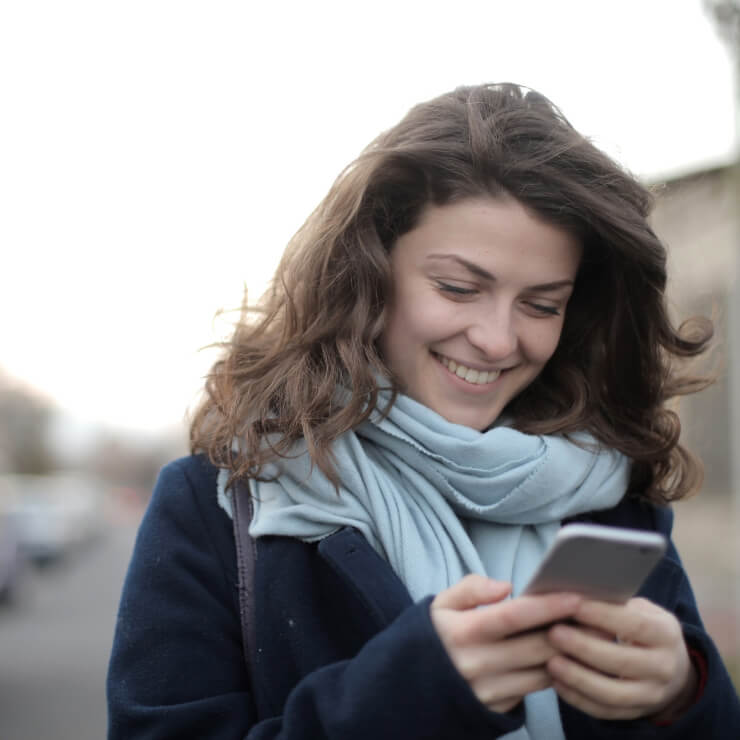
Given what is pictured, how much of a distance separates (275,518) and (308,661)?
27 centimetres

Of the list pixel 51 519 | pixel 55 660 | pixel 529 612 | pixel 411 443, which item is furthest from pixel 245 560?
pixel 51 519

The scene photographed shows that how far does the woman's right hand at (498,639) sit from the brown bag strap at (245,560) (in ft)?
1.49

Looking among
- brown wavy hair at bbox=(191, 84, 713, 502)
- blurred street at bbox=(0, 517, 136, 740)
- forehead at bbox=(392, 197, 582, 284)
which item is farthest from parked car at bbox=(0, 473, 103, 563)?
forehead at bbox=(392, 197, 582, 284)

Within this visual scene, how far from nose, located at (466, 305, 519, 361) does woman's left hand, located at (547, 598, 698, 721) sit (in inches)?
23.7

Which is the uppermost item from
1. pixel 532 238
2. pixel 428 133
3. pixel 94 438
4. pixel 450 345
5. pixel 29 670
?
pixel 428 133

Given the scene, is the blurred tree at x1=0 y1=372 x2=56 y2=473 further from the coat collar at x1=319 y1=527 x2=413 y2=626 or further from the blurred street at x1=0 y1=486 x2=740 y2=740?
the coat collar at x1=319 y1=527 x2=413 y2=626

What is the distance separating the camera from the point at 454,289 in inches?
74.9

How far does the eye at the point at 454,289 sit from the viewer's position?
74.8 inches

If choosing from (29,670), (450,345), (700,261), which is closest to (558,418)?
(450,345)

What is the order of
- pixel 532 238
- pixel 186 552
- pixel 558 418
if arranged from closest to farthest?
pixel 186 552, pixel 532 238, pixel 558 418

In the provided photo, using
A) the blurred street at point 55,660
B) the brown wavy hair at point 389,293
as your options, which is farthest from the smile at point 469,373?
the blurred street at point 55,660

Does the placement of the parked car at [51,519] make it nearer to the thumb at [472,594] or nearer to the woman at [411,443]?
the woman at [411,443]

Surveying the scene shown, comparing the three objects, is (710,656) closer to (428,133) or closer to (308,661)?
(308,661)

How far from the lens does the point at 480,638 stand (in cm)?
141
